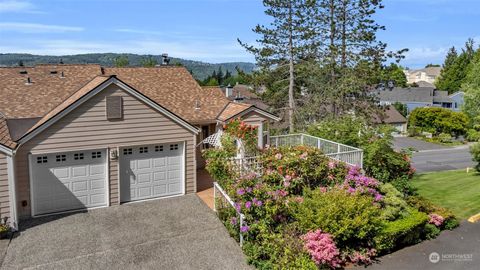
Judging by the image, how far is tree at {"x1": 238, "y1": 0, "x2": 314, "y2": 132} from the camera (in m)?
27.2

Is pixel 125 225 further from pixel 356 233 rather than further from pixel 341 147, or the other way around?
pixel 341 147

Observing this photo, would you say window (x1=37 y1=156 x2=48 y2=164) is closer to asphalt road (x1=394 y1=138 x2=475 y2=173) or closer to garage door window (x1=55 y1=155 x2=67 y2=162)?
garage door window (x1=55 y1=155 x2=67 y2=162)

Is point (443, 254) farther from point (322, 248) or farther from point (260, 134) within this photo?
point (260, 134)

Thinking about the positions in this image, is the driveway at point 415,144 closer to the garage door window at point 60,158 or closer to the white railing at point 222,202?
the white railing at point 222,202

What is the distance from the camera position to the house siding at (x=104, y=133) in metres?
12.9

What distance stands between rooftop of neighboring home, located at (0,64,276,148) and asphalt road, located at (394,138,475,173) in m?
15.9

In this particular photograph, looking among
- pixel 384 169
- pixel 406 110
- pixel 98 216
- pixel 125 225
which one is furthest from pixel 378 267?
pixel 406 110

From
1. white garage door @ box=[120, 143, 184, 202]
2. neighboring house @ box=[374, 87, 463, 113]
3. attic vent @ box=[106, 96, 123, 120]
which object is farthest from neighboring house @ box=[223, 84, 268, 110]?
neighboring house @ box=[374, 87, 463, 113]

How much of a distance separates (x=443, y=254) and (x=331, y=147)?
7093mm

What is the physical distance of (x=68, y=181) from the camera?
13648mm

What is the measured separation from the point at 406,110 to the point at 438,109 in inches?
395

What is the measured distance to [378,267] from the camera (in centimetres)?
1111

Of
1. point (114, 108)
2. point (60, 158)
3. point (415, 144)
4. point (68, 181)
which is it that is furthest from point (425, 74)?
point (60, 158)

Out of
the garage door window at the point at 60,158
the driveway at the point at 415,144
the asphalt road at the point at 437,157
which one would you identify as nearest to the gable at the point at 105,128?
the garage door window at the point at 60,158
